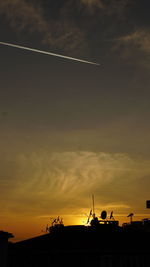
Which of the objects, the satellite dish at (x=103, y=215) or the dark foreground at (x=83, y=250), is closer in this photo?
the dark foreground at (x=83, y=250)

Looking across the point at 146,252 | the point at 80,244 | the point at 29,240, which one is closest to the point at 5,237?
the point at 29,240

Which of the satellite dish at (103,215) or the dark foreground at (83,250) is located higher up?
the satellite dish at (103,215)

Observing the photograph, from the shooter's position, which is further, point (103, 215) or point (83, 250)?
point (103, 215)

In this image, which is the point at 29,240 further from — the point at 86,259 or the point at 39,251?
the point at 86,259

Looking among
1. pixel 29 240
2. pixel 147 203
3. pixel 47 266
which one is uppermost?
pixel 147 203

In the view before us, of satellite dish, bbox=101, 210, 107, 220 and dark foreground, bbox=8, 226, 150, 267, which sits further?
satellite dish, bbox=101, 210, 107, 220

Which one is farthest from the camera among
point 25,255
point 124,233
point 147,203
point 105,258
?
point 147,203

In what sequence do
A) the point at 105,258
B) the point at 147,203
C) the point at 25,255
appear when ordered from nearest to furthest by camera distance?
the point at 105,258
the point at 25,255
the point at 147,203

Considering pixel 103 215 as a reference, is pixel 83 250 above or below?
below

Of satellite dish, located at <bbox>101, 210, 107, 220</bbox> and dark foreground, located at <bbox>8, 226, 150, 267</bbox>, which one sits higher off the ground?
satellite dish, located at <bbox>101, 210, 107, 220</bbox>

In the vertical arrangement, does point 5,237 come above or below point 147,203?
below

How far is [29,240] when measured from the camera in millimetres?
34531

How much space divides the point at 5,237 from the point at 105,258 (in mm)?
9467

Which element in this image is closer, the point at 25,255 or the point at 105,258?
the point at 105,258
